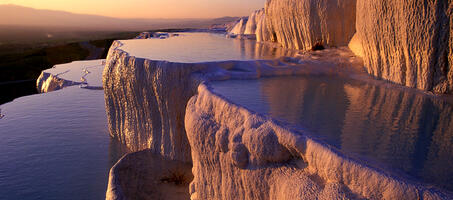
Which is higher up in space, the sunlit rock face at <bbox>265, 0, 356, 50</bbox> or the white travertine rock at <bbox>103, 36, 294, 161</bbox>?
the sunlit rock face at <bbox>265, 0, 356, 50</bbox>

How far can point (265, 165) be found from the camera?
2641 millimetres

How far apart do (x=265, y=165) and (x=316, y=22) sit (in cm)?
584

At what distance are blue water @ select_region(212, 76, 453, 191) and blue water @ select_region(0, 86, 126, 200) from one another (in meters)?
3.45

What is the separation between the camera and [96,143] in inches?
280

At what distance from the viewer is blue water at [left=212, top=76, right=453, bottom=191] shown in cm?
206

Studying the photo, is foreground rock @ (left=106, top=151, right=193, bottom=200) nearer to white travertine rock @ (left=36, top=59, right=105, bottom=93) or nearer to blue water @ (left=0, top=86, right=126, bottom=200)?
blue water @ (left=0, top=86, right=126, bottom=200)

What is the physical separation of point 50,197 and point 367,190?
5247mm

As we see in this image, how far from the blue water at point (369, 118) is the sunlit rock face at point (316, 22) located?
3.03 metres

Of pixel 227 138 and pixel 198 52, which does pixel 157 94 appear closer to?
pixel 198 52

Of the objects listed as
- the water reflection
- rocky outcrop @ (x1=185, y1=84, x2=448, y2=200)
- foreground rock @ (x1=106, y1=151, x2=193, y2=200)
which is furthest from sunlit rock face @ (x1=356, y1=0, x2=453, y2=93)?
foreground rock @ (x1=106, y1=151, x2=193, y2=200)

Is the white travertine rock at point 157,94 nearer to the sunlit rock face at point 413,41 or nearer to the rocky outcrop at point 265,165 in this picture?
the rocky outcrop at point 265,165

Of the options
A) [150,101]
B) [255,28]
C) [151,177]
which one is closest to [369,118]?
[150,101]

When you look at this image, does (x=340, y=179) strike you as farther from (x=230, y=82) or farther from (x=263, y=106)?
(x=230, y=82)

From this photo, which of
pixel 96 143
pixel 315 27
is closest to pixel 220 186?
pixel 96 143
